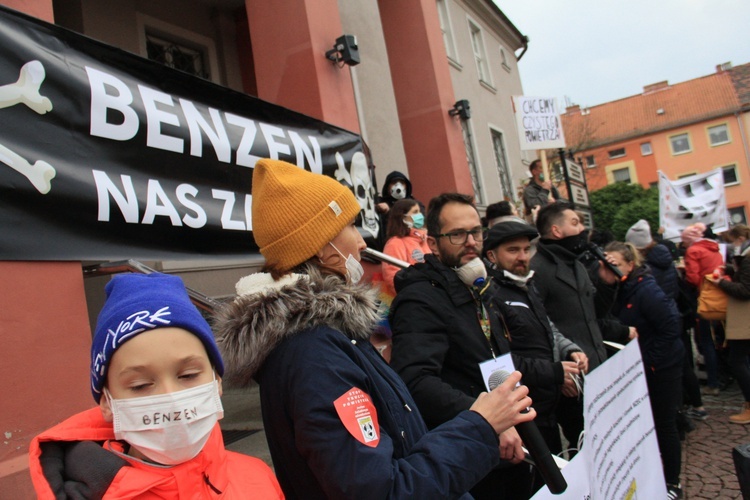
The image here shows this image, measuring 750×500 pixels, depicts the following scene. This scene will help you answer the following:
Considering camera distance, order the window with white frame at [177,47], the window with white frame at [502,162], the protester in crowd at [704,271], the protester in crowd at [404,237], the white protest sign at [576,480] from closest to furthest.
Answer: the white protest sign at [576,480] → the protester in crowd at [404,237] → the protester in crowd at [704,271] → the window with white frame at [177,47] → the window with white frame at [502,162]

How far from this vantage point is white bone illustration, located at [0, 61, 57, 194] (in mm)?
2518

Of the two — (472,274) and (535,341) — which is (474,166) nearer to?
(535,341)

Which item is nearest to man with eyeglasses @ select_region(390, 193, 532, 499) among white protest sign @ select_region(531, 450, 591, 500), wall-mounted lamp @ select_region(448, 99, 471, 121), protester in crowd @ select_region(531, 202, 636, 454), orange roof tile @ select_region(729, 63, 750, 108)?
white protest sign @ select_region(531, 450, 591, 500)

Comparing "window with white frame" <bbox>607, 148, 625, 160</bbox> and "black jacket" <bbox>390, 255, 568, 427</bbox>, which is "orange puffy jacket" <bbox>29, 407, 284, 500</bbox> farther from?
"window with white frame" <bbox>607, 148, 625, 160</bbox>

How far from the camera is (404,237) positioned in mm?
4672

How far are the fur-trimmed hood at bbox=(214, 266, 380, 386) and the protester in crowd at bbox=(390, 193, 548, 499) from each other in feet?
1.78

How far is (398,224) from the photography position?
4.75m

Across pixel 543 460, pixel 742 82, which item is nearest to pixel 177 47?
pixel 543 460

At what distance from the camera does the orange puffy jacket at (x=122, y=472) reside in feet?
4.08

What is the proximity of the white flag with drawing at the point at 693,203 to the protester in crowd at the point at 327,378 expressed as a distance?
9.05 metres

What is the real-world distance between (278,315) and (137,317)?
14.1 inches

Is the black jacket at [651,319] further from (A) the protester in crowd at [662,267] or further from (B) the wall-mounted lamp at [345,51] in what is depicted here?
(B) the wall-mounted lamp at [345,51]

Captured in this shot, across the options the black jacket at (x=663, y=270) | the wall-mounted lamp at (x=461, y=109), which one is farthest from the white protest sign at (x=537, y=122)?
the black jacket at (x=663, y=270)

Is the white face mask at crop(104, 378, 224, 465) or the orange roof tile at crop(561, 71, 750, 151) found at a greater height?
the orange roof tile at crop(561, 71, 750, 151)
